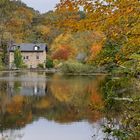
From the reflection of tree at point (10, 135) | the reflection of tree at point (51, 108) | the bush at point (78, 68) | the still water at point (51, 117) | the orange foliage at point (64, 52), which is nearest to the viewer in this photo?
the reflection of tree at point (10, 135)

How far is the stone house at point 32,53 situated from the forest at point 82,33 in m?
1.37

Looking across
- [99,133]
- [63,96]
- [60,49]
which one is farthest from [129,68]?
[60,49]

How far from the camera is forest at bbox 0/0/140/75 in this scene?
202 inches

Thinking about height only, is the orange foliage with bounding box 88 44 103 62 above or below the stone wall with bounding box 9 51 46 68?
above

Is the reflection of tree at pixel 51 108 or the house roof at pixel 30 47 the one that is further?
the house roof at pixel 30 47

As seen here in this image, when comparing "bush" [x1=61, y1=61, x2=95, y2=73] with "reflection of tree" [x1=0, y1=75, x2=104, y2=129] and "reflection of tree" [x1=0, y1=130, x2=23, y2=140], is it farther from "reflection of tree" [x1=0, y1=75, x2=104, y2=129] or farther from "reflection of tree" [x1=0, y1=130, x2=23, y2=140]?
"reflection of tree" [x1=0, y1=130, x2=23, y2=140]

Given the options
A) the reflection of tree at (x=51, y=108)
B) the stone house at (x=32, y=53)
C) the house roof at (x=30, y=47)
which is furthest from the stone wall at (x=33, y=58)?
the reflection of tree at (x=51, y=108)

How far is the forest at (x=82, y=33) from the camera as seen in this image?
16.8 ft

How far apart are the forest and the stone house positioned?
137 cm

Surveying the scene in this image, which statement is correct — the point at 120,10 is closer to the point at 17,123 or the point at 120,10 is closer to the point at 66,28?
the point at 66,28

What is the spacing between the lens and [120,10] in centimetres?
490

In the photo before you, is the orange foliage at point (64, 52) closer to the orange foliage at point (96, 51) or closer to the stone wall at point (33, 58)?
the stone wall at point (33, 58)

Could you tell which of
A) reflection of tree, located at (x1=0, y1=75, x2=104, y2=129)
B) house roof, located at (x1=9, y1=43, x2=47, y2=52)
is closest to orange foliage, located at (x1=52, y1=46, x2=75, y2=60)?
house roof, located at (x1=9, y1=43, x2=47, y2=52)

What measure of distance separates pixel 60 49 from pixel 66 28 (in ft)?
186
